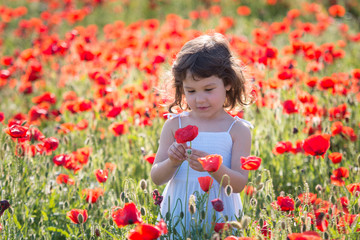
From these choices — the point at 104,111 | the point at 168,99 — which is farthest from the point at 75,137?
the point at 168,99

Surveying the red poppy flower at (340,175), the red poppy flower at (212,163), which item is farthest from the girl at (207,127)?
the red poppy flower at (340,175)

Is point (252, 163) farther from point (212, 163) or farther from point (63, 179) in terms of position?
point (63, 179)

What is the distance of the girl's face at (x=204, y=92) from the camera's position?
96.0 inches

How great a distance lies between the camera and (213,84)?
2.46m

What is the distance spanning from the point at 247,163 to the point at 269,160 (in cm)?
167

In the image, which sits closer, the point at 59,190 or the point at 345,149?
the point at 59,190

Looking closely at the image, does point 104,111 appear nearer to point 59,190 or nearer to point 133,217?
point 59,190

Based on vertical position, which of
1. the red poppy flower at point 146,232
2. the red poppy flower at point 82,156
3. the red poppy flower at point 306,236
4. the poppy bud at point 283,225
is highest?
the red poppy flower at point 82,156

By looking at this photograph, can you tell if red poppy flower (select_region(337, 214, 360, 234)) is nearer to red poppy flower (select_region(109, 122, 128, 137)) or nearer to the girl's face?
the girl's face

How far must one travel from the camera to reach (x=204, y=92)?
2455mm

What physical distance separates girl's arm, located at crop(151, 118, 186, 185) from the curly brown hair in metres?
0.27

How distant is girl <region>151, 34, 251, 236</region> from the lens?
8.01 feet

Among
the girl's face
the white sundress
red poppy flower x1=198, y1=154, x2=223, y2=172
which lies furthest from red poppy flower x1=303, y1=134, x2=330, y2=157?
red poppy flower x1=198, y1=154, x2=223, y2=172

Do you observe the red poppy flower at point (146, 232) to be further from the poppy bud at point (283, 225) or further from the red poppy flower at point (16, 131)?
the red poppy flower at point (16, 131)
